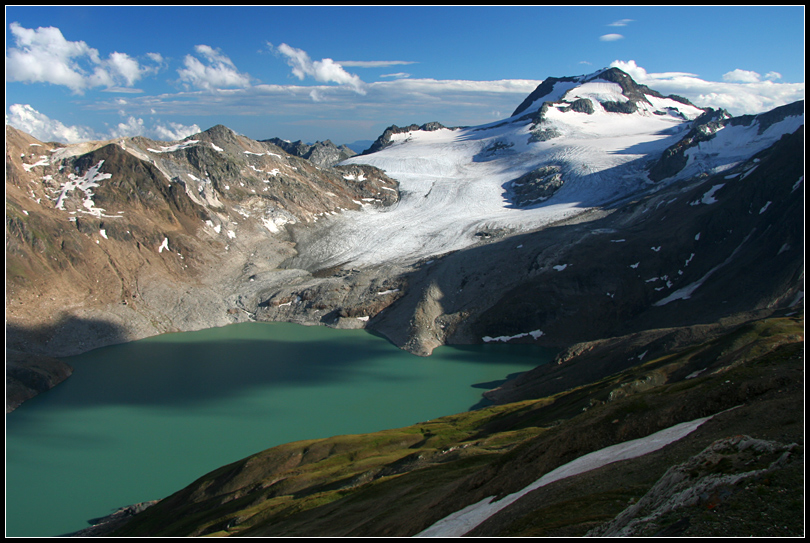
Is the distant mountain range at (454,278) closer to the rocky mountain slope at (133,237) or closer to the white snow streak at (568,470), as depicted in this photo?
the rocky mountain slope at (133,237)

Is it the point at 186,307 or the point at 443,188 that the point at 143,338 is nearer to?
the point at 186,307

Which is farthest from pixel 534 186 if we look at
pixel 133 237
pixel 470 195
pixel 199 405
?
pixel 199 405

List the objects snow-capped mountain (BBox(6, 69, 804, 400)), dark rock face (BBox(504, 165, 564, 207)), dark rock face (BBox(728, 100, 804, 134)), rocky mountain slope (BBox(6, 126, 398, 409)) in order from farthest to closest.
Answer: dark rock face (BBox(504, 165, 564, 207)) → dark rock face (BBox(728, 100, 804, 134)) → rocky mountain slope (BBox(6, 126, 398, 409)) → snow-capped mountain (BBox(6, 69, 804, 400))

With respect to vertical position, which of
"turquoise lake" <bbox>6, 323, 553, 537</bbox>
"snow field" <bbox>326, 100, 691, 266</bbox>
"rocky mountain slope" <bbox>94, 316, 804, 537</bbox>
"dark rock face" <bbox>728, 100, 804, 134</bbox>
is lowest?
"turquoise lake" <bbox>6, 323, 553, 537</bbox>

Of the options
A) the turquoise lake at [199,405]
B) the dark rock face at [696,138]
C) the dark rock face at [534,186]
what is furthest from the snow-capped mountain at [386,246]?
the turquoise lake at [199,405]

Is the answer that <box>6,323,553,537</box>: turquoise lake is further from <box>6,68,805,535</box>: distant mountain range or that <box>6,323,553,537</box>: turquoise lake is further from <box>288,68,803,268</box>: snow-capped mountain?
<box>288,68,803,268</box>: snow-capped mountain

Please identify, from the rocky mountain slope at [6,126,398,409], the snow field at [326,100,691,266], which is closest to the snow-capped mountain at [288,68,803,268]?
the snow field at [326,100,691,266]

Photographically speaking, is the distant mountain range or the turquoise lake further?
the turquoise lake
